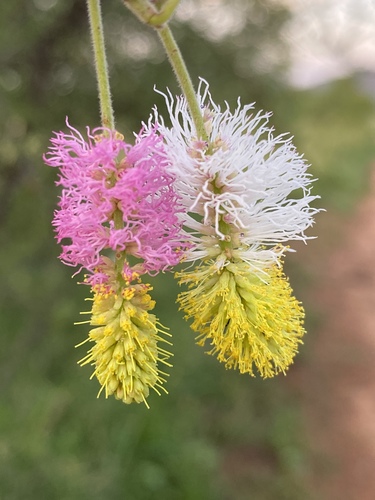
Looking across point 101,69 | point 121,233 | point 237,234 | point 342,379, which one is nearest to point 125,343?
point 121,233

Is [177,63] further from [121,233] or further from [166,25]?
[121,233]

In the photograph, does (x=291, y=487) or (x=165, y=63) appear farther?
(x=291, y=487)

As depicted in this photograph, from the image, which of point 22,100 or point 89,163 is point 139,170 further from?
point 22,100

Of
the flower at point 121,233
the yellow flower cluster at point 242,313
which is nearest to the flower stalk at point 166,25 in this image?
the flower at point 121,233

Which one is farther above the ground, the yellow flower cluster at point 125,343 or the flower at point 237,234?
the flower at point 237,234

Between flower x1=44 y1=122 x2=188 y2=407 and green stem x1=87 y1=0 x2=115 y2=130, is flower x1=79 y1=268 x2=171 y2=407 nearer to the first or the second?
flower x1=44 y1=122 x2=188 y2=407

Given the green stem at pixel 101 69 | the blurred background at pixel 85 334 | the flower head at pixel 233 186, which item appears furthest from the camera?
the blurred background at pixel 85 334

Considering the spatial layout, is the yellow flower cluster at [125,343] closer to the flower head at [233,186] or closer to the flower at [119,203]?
the flower at [119,203]

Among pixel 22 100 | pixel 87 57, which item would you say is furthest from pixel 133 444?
pixel 87 57
